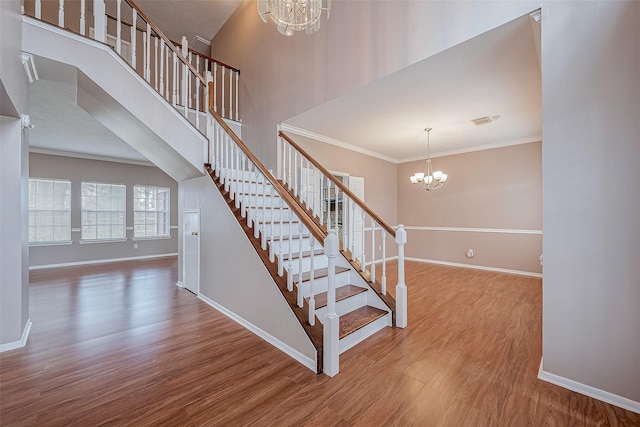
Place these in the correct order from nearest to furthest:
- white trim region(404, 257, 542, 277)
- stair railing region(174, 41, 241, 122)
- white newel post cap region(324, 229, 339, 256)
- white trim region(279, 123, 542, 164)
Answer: white newel post cap region(324, 229, 339, 256)
white trim region(279, 123, 542, 164)
white trim region(404, 257, 542, 277)
stair railing region(174, 41, 241, 122)

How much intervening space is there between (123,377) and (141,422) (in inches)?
22.8

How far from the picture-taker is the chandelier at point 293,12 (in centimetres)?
214

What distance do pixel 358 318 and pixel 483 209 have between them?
13.9 feet

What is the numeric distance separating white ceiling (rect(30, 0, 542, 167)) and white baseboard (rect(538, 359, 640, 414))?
8.58ft

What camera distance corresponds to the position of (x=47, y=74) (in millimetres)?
2648

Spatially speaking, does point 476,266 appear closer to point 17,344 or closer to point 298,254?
point 298,254

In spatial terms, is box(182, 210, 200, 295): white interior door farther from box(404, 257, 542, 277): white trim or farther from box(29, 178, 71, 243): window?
box(404, 257, 542, 277): white trim

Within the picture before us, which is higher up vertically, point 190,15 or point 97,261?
point 190,15

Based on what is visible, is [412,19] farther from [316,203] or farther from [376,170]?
[376,170]

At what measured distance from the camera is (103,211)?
21.3 feet

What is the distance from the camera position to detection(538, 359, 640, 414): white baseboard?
1.59m

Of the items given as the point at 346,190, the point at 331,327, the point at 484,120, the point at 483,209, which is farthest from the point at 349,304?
the point at 483,209

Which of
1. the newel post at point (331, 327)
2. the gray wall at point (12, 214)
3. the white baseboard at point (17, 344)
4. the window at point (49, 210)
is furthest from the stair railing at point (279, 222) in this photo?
the window at point (49, 210)

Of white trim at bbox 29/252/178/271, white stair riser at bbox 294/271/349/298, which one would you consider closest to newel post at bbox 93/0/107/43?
white stair riser at bbox 294/271/349/298
